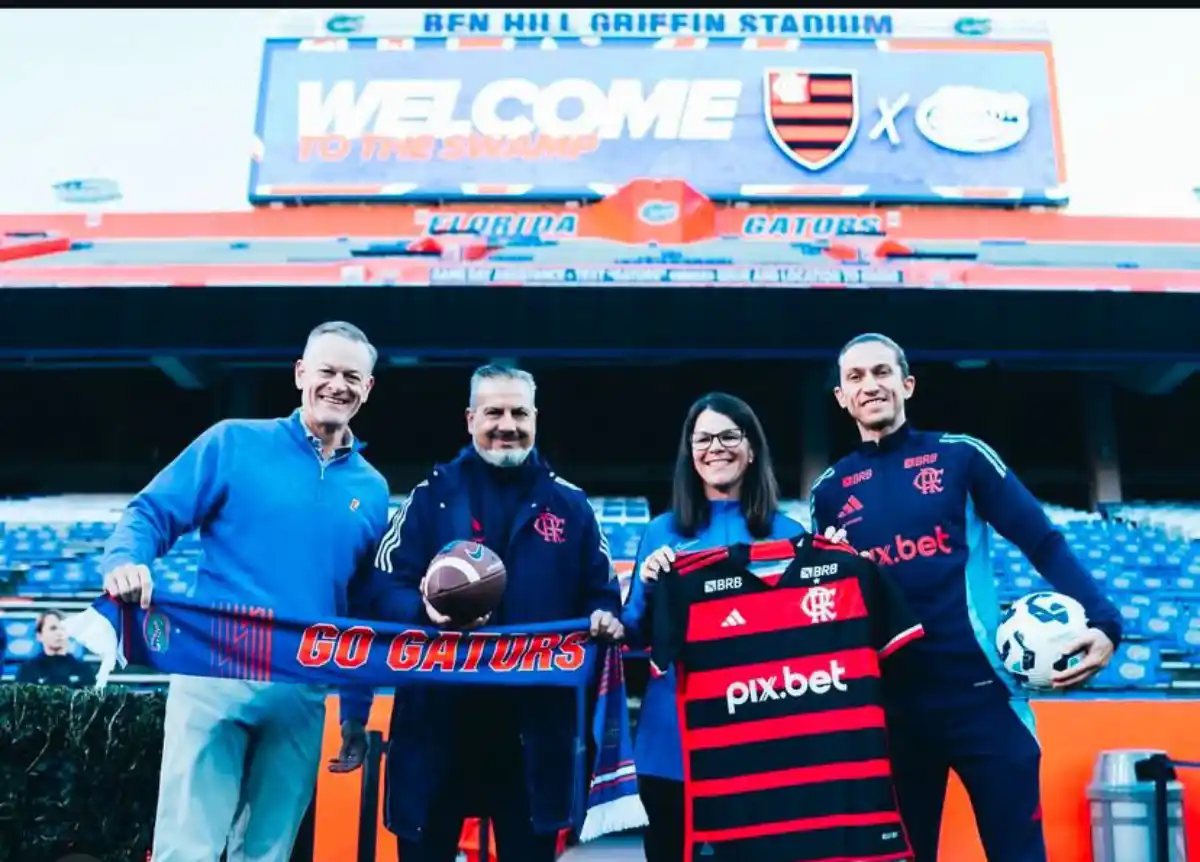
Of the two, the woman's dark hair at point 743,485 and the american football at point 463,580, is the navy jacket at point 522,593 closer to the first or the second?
the american football at point 463,580

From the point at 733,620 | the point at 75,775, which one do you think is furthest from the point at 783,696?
the point at 75,775

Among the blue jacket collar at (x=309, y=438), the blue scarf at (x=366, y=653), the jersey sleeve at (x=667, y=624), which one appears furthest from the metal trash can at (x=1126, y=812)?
the blue jacket collar at (x=309, y=438)

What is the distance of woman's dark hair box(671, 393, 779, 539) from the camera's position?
2.93 m

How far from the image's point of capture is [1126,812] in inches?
187

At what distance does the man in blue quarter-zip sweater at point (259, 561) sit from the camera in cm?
285

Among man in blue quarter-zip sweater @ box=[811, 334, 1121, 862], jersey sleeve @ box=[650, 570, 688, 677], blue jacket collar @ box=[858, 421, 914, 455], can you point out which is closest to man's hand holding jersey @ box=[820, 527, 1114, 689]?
man in blue quarter-zip sweater @ box=[811, 334, 1121, 862]

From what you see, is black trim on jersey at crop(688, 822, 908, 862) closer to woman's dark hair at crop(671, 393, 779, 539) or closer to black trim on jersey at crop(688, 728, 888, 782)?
black trim on jersey at crop(688, 728, 888, 782)

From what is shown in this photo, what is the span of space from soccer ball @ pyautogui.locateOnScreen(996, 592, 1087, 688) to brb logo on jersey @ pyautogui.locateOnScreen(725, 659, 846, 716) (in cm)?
46

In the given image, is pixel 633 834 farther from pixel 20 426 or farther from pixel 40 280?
pixel 20 426

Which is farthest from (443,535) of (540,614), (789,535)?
(789,535)

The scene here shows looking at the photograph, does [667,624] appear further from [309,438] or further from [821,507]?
[309,438]

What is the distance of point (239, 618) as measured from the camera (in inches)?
118

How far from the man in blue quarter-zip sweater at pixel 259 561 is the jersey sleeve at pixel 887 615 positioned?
1559 mm

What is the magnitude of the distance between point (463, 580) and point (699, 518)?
74cm
